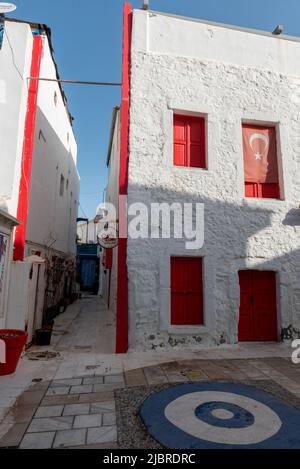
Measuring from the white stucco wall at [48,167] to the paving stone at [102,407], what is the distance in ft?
16.4

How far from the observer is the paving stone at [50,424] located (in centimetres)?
352

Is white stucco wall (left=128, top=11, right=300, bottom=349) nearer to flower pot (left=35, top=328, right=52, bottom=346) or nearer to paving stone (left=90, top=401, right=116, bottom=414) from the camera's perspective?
flower pot (left=35, top=328, right=52, bottom=346)

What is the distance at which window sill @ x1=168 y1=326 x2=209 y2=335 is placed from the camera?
7.12 meters

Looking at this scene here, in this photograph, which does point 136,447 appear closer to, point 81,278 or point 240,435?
point 240,435

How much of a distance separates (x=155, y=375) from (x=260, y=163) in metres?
6.30

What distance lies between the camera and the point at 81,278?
25.6 m

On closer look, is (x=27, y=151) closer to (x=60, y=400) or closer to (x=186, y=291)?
(x=186, y=291)

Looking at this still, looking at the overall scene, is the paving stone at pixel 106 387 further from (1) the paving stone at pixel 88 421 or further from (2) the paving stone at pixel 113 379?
(1) the paving stone at pixel 88 421

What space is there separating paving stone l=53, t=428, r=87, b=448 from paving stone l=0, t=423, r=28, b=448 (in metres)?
0.41

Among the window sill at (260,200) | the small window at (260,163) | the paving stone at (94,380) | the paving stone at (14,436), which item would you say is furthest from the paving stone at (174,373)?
the small window at (260,163)

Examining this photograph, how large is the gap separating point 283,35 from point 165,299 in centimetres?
863

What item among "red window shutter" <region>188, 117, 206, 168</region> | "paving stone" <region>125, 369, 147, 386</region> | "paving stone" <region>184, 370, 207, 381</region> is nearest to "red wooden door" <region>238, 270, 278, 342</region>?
"paving stone" <region>184, 370, 207, 381</region>

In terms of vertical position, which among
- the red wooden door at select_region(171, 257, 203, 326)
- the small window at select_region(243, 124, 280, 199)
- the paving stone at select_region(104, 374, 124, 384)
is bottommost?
the paving stone at select_region(104, 374, 124, 384)

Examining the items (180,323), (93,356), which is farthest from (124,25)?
(93,356)
